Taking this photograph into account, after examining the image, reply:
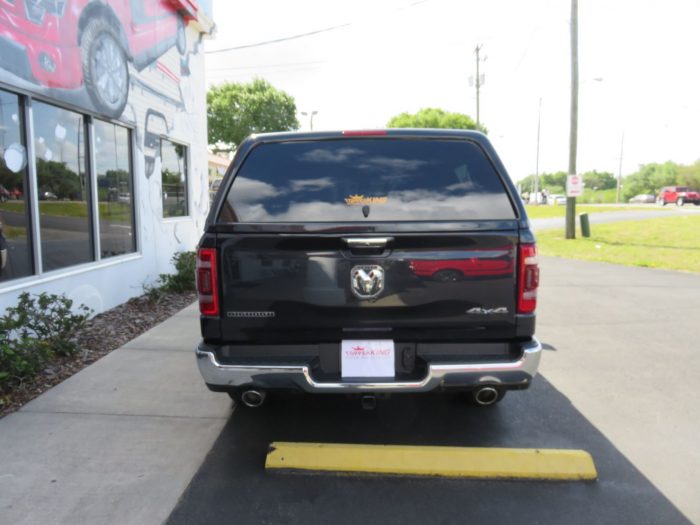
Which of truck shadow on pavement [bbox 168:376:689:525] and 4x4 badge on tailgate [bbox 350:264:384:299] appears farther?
A: 4x4 badge on tailgate [bbox 350:264:384:299]

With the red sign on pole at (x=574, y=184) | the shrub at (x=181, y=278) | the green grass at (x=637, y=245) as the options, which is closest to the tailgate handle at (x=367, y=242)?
the shrub at (x=181, y=278)

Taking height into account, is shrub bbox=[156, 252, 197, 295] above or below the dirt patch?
above

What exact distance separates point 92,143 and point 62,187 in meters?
0.83

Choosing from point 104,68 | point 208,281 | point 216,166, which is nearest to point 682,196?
point 216,166

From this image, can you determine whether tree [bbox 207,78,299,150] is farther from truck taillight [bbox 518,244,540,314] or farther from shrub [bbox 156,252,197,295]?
truck taillight [bbox 518,244,540,314]

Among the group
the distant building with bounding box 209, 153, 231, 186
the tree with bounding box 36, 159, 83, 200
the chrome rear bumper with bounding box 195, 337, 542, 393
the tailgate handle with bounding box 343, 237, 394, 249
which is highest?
the distant building with bounding box 209, 153, 231, 186

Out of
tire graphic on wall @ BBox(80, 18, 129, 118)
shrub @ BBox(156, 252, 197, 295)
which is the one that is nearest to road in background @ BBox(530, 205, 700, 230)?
shrub @ BBox(156, 252, 197, 295)

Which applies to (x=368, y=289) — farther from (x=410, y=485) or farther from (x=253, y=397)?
(x=410, y=485)

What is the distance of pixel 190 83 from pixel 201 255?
8.76 meters

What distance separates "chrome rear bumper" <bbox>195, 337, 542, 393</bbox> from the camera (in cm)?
307

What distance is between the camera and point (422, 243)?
304 cm

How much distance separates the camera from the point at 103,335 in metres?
6.16

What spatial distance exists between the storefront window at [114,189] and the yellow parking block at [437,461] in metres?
5.13

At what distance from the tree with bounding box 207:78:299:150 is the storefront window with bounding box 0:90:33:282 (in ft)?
114
